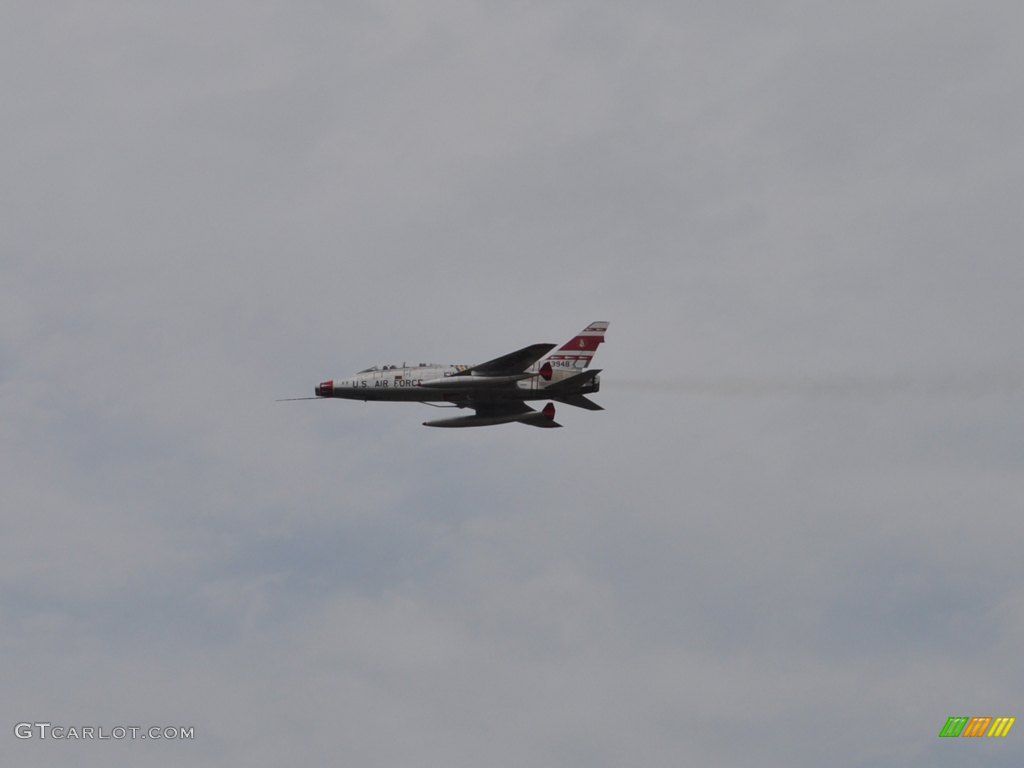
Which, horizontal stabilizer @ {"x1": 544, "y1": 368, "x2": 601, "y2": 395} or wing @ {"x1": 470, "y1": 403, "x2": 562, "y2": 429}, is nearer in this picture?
horizontal stabilizer @ {"x1": 544, "y1": 368, "x2": 601, "y2": 395}

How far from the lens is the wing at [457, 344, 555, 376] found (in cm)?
8844

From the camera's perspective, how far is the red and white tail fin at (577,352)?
92312mm

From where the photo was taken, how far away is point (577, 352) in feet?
304

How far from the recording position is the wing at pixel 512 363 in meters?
88.4

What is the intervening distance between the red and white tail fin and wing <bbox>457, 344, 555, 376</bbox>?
2.08m

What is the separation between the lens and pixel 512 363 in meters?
89.9

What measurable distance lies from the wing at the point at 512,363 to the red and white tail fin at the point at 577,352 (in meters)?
2.08

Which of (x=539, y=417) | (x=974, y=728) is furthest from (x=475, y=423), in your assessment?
(x=974, y=728)

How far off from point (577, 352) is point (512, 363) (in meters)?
4.65

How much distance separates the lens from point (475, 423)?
9462cm

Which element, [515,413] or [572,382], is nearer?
[572,382]

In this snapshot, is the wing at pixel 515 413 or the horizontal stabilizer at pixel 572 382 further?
the wing at pixel 515 413

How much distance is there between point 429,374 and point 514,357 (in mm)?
5817

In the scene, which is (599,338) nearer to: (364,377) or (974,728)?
(364,377)
